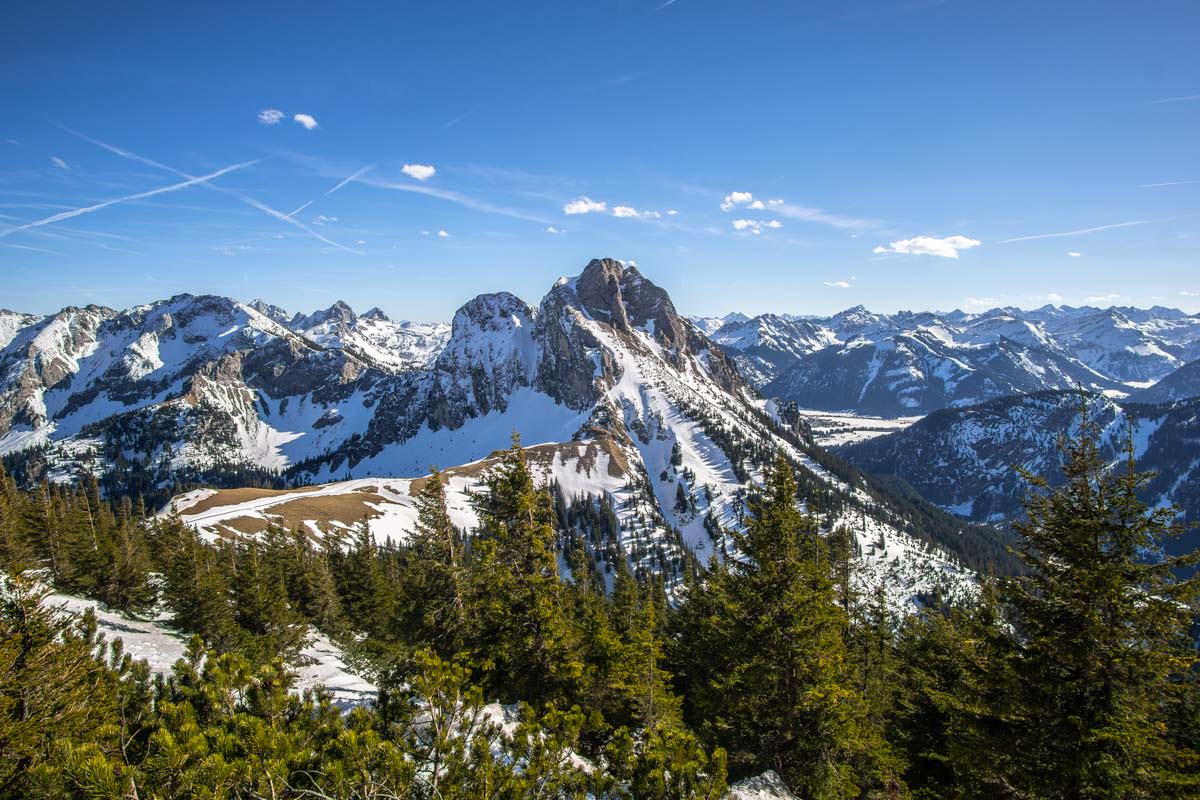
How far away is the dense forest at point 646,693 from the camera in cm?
843

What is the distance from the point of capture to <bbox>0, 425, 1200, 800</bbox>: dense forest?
8.43 m

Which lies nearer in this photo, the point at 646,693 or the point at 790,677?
the point at 790,677

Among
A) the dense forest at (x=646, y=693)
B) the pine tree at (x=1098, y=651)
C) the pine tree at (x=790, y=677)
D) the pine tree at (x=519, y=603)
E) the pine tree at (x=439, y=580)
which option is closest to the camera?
the dense forest at (x=646, y=693)

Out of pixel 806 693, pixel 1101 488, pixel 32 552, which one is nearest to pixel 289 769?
pixel 806 693

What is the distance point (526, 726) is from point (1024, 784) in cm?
1224

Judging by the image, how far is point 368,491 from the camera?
168000 millimetres

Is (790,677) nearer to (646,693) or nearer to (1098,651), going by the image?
(646,693)

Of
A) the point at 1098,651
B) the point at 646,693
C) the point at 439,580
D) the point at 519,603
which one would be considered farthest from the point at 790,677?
the point at 439,580

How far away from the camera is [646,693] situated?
66.5 ft

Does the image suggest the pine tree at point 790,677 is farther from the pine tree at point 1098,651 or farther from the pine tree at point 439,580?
the pine tree at point 439,580

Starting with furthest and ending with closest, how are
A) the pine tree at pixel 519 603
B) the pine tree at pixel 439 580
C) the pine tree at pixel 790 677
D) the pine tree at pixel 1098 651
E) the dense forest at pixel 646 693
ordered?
the pine tree at pixel 439 580, the pine tree at pixel 519 603, the pine tree at pixel 790 677, the pine tree at pixel 1098 651, the dense forest at pixel 646 693

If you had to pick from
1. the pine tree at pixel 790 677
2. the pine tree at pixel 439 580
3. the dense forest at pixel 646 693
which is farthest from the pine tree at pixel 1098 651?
the pine tree at pixel 439 580

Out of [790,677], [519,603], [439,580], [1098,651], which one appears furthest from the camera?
[439,580]

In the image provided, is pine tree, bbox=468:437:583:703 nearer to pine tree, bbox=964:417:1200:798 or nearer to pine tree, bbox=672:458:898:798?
pine tree, bbox=672:458:898:798
